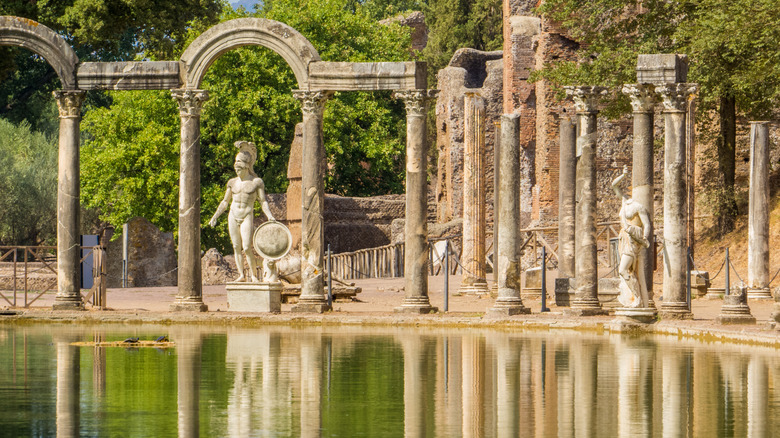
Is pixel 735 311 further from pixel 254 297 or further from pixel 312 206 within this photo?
pixel 254 297

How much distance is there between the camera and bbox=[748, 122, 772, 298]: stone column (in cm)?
2547

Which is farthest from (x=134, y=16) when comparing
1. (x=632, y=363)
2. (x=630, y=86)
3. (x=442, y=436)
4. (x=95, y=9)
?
(x=442, y=436)

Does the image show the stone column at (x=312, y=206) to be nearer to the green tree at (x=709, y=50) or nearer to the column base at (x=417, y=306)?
the column base at (x=417, y=306)

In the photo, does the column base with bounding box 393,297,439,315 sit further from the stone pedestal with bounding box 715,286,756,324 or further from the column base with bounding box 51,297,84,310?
the column base with bounding box 51,297,84,310

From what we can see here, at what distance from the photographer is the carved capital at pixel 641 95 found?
20.2 m

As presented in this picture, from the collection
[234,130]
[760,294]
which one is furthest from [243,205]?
[234,130]

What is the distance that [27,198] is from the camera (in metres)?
44.3

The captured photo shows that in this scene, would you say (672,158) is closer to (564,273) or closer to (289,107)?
(564,273)

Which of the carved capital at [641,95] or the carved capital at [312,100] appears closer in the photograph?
the carved capital at [641,95]

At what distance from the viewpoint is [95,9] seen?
111ft

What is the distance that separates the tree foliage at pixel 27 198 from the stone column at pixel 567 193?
2539cm

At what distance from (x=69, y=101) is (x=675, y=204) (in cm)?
1048

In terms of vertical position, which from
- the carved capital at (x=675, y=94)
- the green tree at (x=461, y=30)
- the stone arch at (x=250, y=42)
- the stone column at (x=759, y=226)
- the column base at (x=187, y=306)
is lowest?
the column base at (x=187, y=306)

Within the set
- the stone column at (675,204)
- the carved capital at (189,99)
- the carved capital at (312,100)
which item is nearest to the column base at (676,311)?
the stone column at (675,204)
